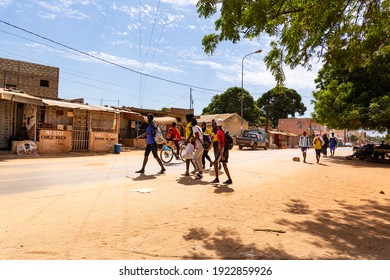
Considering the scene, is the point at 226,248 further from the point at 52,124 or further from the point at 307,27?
the point at 52,124

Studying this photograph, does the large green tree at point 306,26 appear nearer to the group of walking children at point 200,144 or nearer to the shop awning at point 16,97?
the group of walking children at point 200,144

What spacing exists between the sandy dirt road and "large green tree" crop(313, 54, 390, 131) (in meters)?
12.1

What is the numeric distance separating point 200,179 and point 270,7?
198 inches

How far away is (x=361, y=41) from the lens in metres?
8.18

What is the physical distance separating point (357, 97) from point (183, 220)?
19312 millimetres

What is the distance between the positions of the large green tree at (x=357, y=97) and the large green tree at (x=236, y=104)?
33393 mm

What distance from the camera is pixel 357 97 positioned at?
20.0 meters

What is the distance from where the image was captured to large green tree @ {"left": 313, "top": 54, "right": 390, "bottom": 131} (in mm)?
18734

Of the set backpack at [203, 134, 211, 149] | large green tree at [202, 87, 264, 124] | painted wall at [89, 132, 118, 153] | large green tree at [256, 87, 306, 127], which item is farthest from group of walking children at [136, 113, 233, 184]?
large green tree at [256, 87, 306, 127]

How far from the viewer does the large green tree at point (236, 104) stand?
180ft

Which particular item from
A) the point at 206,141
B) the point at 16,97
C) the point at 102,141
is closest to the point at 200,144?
the point at 206,141

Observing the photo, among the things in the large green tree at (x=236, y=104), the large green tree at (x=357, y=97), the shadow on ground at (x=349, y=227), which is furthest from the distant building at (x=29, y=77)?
the large green tree at (x=236, y=104)

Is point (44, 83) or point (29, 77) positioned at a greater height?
point (29, 77)
